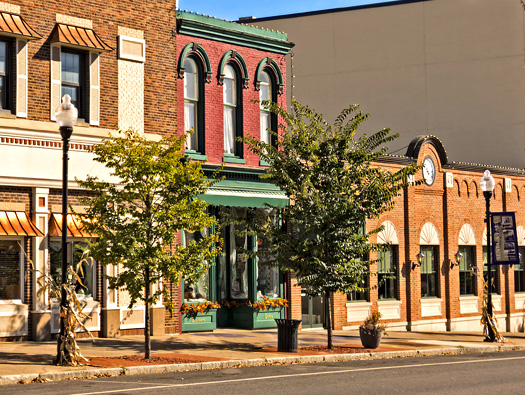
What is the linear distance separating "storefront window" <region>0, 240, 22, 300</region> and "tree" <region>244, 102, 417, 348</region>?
237 inches

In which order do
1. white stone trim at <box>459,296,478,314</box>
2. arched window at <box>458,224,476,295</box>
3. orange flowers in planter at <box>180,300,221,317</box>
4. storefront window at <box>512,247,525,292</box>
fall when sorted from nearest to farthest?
1. orange flowers in planter at <box>180,300,221,317</box>
2. white stone trim at <box>459,296,478,314</box>
3. arched window at <box>458,224,476,295</box>
4. storefront window at <box>512,247,525,292</box>

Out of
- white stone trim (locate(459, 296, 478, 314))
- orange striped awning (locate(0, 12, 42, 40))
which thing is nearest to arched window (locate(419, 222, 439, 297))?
white stone trim (locate(459, 296, 478, 314))

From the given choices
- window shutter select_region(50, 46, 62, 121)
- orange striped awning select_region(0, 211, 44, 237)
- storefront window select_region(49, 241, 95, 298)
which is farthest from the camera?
window shutter select_region(50, 46, 62, 121)

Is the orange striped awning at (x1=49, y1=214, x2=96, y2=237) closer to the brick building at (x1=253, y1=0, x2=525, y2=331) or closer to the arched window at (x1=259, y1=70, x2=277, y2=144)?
the arched window at (x1=259, y1=70, x2=277, y2=144)

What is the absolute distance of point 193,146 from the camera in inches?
1002

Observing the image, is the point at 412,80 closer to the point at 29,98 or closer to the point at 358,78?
the point at 358,78

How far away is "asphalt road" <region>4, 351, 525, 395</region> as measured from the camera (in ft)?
45.1

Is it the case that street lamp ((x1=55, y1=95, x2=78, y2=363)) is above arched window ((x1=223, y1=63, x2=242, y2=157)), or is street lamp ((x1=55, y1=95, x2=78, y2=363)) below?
below

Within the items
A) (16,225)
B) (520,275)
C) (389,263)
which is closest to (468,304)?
(520,275)

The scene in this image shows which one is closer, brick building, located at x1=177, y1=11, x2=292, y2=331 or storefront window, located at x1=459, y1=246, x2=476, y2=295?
brick building, located at x1=177, y1=11, x2=292, y2=331

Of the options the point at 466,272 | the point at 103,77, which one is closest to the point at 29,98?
the point at 103,77

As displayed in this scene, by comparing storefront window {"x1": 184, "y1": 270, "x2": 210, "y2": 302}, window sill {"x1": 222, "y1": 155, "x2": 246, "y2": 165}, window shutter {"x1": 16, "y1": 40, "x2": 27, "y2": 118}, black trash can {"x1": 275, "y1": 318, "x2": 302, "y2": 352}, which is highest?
window shutter {"x1": 16, "y1": 40, "x2": 27, "y2": 118}

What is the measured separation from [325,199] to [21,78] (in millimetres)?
8000

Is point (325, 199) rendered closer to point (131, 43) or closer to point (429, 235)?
point (131, 43)
